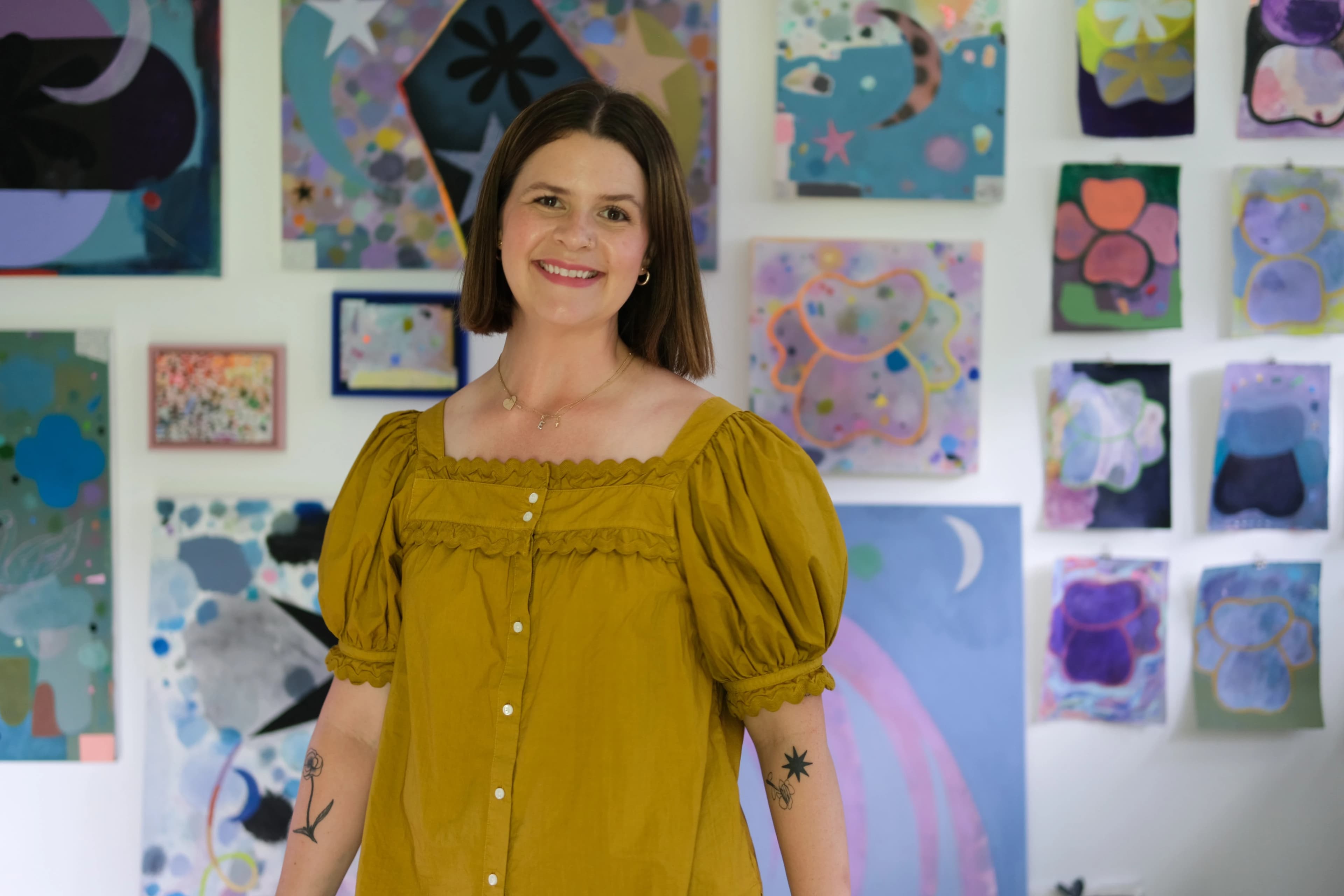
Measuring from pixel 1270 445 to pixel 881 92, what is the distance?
40.7 inches

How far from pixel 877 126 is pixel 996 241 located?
1.07ft

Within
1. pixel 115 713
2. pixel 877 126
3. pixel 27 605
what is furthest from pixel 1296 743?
pixel 27 605

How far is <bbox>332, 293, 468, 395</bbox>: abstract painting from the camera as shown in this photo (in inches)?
73.8

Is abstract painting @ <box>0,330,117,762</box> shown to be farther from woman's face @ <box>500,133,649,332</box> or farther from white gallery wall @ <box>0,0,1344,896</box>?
woman's face @ <box>500,133,649,332</box>

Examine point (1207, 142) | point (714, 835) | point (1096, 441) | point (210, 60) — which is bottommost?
point (714, 835)

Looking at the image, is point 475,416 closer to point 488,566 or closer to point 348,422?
point 488,566

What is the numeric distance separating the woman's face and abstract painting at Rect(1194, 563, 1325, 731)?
146cm

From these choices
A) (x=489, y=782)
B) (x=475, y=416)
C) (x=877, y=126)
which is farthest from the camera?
(x=877, y=126)

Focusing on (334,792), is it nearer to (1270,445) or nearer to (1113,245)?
(1113,245)

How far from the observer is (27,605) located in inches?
75.2

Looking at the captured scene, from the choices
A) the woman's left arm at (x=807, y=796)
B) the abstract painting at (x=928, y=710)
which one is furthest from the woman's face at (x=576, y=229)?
the abstract painting at (x=928, y=710)

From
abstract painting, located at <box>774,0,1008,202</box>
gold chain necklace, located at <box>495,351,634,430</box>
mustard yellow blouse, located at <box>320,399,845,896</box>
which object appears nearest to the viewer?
mustard yellow blouse, located at <box>320,399,845,896</box>

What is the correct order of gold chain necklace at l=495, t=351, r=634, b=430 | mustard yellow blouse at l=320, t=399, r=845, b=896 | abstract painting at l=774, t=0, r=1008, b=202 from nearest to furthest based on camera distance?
mustard yellow blouse at l=320, t=399, r=845, b=896
gold chain necklace at l=495, t=351, r=634, b=430
abstract painting at l=774, t=0, r=1008, b=202

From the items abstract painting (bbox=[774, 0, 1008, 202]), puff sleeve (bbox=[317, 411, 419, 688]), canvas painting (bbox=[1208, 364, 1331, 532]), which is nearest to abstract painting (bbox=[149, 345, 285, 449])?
puff sleeve (bbox=[317, 411, 419, 688])
